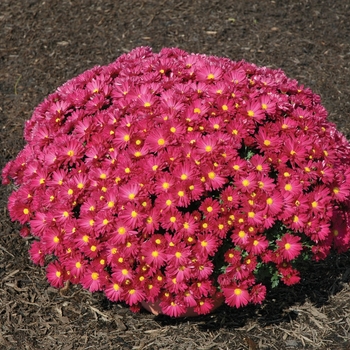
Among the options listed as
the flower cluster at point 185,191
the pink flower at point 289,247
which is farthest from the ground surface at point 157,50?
the pink flower at point 289,247

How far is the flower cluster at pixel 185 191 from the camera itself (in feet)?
9.81

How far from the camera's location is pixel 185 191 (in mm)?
2947

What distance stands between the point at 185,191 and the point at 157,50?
366cm

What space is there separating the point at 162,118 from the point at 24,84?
3.20 metres

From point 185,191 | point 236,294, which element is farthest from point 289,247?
point 185,191

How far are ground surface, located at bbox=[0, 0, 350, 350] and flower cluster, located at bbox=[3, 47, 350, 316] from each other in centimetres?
62

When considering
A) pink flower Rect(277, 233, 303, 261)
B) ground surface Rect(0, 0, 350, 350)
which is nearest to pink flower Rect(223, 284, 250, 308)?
pink flower Rect(277, 233, 303, 261)

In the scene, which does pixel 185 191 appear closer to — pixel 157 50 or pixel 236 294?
pixel 236 294

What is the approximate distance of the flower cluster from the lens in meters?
2.99

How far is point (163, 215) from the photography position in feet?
9.69

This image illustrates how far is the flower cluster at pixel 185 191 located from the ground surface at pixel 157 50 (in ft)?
2.04

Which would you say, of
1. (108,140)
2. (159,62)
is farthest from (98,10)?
(108,140)

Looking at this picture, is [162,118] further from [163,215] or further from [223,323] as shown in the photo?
[223,323]

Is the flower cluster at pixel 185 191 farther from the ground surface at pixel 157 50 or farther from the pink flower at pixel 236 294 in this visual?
the ground surface at pixel 157 50
